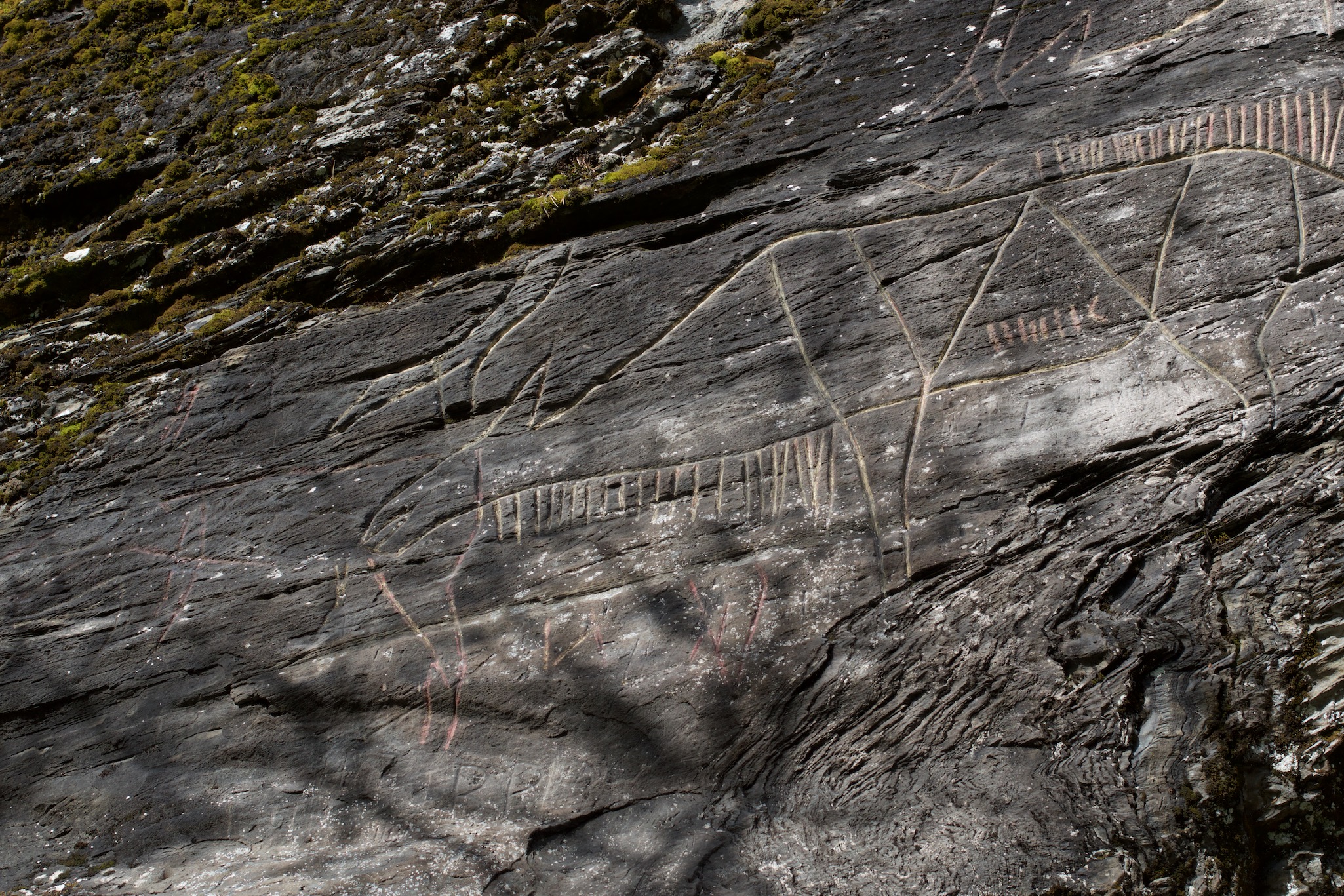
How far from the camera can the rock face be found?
2.89 metres

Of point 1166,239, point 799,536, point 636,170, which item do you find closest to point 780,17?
point 636,170

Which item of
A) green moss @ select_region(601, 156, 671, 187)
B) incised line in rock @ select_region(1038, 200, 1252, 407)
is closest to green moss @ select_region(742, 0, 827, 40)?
→ green moss @ select_region(601, 156, 671, 187)

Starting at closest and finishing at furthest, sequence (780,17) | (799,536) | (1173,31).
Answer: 1. (799,536)
2. (1173,31)
3. (780,17)

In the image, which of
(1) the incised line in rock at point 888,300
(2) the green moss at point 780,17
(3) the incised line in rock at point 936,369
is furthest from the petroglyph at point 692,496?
(2) the green moss at point 780,17

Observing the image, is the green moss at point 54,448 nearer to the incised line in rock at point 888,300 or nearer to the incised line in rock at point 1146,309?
the incised line in rock at point 888,300

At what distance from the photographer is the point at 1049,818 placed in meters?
2.71

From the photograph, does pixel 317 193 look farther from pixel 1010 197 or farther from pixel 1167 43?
pixel 1167 43

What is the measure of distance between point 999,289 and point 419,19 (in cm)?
430

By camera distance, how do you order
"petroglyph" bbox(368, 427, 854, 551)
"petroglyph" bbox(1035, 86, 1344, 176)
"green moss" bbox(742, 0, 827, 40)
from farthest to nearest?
"green moss" bbox(742, 0, 827, 40)
"petroglyph" bbox(1035, 86, 1344, 176)
"petroglyph" bbox(368, 427, 854, 551)

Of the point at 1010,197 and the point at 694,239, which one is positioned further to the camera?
the point at 694,239

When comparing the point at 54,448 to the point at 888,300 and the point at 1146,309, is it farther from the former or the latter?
the point at 1146,309

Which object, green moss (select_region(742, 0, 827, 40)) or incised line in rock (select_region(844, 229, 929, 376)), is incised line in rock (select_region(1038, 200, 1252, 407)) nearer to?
incised line in rock (select_region(844, 229, 929, 376))

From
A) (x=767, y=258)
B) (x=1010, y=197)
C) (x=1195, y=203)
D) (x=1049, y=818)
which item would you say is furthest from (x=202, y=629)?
(x=1195, y=203)

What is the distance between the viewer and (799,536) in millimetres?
3553
